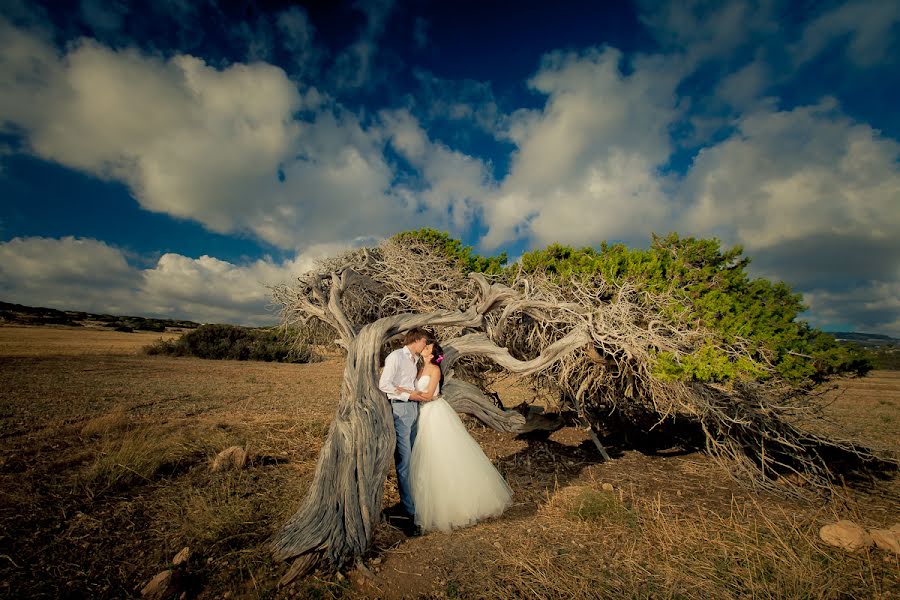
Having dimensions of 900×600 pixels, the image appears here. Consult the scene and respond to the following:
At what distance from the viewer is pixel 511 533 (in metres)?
4.41

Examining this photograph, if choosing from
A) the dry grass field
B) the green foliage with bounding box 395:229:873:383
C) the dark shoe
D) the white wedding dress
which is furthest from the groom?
the green foliage with bounding box 395:229:873:383

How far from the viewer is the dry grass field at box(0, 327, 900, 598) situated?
3.36 meters

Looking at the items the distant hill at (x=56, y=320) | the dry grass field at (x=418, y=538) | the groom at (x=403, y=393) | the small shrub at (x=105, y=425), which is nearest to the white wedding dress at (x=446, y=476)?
the groom at (x=403, y=393)

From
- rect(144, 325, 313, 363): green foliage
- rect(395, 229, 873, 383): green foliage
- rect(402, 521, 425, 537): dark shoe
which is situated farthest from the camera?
rect(144, 325, 313, 363): green foliage

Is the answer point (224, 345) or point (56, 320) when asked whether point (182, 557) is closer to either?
point (224, 345)

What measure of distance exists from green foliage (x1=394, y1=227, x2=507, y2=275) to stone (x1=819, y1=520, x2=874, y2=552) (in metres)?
6.81

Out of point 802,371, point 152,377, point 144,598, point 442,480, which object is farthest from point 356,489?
point 152,377

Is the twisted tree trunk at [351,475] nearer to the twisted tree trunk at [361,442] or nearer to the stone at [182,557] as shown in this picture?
the twisted tree trunk at [361,442]

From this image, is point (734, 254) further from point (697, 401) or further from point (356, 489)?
point (356, 489)

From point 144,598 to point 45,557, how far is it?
4.71 ft

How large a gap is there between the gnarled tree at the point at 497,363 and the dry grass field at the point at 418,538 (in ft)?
1.52

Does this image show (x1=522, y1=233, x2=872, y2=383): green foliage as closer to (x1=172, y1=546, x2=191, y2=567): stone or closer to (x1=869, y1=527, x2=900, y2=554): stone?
(x1=869, y1=527, x2=900, y2=554): stone

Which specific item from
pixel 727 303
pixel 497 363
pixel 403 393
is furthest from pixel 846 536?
pixel 403 393

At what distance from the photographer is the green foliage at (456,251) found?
30.3 ft
